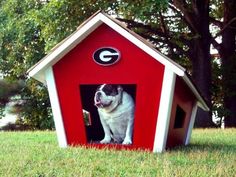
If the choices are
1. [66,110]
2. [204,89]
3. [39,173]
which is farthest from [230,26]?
[39,173]

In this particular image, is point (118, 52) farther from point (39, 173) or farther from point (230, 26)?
point (230, 26)

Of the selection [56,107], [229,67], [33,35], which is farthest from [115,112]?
[229,67]

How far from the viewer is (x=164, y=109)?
6.31m

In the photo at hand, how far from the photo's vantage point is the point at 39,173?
15.0 feet

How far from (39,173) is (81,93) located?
7.66 ft

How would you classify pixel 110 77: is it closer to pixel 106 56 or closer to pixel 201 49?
pixel 106 56

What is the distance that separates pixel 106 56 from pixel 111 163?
73.7 inches

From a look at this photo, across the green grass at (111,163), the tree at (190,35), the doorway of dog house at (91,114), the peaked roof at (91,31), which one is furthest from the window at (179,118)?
the tree at (190,35)

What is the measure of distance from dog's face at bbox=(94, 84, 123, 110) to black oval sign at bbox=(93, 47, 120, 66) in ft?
1.04

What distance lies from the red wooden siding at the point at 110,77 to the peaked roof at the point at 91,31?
0.08 meters

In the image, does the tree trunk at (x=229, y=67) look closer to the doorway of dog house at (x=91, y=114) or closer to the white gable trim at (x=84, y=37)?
the doorway of dog house at (x=91, y=114)

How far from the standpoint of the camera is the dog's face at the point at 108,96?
256 inches

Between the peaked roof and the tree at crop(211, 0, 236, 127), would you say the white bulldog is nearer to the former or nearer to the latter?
the peaked roof

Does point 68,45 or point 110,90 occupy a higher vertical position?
point 68,45
